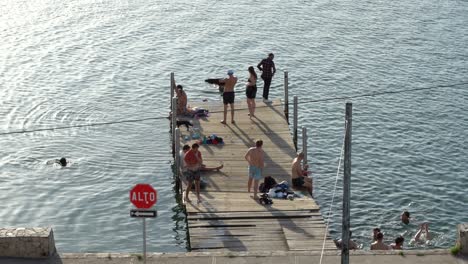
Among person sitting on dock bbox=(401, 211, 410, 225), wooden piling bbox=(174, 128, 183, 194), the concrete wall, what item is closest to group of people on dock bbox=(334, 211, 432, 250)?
person sitting on dock bbox=(401, 211, 410, 225)

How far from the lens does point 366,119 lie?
37.8 metres

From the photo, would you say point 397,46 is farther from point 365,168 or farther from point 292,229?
point 292,229

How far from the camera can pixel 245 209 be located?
969 inches

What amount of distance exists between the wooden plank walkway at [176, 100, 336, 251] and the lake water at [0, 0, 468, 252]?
1.78 metres

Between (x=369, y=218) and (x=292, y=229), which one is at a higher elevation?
(x=292, y=229)

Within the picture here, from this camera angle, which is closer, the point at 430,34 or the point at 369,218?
the point at 369,218

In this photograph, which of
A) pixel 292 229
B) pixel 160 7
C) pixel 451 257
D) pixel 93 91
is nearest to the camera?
pixel 451 257

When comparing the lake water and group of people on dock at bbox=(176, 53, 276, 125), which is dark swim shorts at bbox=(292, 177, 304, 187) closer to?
the lake water

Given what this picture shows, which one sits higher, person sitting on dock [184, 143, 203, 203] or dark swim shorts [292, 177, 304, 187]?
person sitting on dock [184, 143, 203, 203]

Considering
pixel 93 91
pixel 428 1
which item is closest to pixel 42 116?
pixel 93 91

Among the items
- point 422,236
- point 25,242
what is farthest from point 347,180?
point 422,236

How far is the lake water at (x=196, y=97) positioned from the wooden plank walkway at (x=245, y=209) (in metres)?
1.78

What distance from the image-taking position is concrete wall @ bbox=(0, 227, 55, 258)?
63.5 feet

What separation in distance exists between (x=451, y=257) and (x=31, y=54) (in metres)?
32.3
